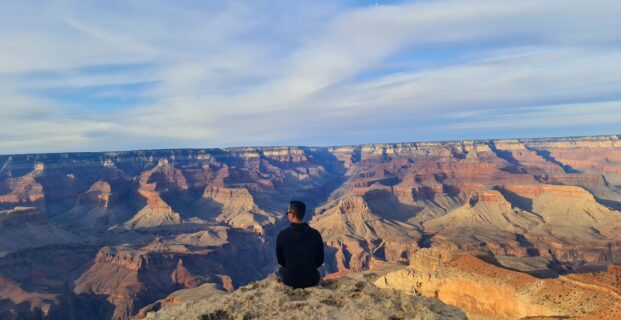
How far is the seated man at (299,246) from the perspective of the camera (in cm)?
1436

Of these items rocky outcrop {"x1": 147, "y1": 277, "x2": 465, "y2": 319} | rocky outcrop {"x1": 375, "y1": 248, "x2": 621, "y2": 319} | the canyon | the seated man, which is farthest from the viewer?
the canyon

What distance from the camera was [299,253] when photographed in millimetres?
14445

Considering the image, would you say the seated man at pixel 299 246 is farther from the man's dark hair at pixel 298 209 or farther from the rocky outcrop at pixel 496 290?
the rocky outcrop at pixel 496 290

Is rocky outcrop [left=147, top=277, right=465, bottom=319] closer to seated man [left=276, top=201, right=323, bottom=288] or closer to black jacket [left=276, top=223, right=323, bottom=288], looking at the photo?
black jacket [left=276, top=223, right=323, bottom=288]

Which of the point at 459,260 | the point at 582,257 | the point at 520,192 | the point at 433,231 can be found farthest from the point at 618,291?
the point at 520,192

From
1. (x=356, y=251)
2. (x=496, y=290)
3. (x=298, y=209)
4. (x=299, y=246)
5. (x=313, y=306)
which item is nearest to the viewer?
(x=313, y=306)

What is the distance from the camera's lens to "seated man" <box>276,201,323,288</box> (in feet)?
47.1

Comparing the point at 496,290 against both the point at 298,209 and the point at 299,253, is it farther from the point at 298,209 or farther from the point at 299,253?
the point at 298,209

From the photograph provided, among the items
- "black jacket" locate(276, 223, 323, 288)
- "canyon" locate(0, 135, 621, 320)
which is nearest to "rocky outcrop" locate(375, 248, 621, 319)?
"canyon" locate(0, 135, 621, 320)

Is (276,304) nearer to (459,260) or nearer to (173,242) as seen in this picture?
(459,260)

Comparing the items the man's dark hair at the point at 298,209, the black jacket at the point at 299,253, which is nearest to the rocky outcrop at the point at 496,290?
the black jacket at the point at 299,253

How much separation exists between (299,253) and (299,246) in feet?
0.86

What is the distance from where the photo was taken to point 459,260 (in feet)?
170

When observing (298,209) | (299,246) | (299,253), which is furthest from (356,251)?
(298,209)
